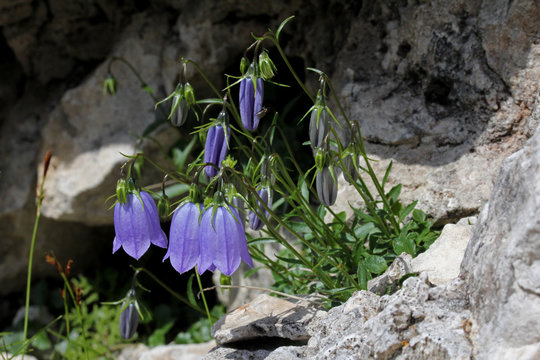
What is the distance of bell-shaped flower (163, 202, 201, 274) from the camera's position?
9.25ft

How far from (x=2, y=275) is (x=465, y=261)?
15.8ft

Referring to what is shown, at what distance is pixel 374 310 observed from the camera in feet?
8.71

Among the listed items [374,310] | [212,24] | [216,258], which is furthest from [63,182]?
[374,310]

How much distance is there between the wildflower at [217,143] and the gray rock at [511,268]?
1.42 meters

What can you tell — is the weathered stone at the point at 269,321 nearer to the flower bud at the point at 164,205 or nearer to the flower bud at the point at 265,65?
the flower bud at the point at 164,205

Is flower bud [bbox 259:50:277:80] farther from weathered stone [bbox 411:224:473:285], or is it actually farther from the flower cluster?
weathered stone [bbox 411:224:473:285]

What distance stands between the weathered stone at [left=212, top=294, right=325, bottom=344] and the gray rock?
38.7 inches

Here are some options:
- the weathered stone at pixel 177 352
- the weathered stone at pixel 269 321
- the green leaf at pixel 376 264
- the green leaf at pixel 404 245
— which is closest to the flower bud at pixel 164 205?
the weathered stone at pixel 269 321

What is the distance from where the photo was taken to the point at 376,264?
3.34m

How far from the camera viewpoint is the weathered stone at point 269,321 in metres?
3.04

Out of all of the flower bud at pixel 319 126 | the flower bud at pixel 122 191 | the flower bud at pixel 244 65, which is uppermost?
the flower bud at pixel 244 65

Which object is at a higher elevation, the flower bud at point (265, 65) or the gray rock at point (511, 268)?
the flower bud at point (265, 65)

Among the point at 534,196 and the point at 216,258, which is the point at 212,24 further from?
the point at 534,196

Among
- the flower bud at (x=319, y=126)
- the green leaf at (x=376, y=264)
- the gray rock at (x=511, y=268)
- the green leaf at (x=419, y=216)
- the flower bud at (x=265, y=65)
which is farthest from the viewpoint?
the green leaf at (x=419, y=216)
